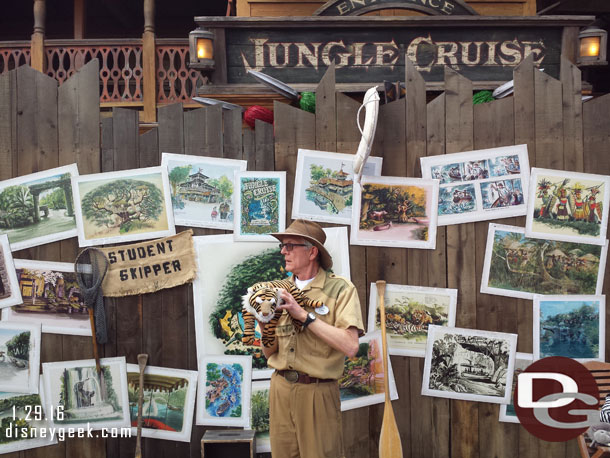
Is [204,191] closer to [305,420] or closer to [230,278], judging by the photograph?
[230,278]

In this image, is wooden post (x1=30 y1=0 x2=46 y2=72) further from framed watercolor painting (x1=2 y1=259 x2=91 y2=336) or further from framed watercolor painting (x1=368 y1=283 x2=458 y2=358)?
framed watercolor painting (x1=368 y1=283 x2=458 y2=358)

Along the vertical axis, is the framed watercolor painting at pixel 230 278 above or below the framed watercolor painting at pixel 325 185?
below

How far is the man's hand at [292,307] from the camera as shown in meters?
3.56

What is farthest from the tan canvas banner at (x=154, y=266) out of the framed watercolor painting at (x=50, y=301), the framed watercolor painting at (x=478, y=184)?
the framed watercolor painting at (x=478, y=184)

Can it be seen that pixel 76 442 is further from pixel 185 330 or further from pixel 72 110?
pixel 72 110

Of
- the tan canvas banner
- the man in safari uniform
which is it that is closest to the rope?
the tan canvas banner

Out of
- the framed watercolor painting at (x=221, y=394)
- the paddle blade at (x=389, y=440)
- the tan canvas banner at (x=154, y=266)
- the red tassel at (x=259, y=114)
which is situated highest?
the red tassel at (x=259, y=114)

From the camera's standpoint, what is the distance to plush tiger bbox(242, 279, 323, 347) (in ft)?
11.6

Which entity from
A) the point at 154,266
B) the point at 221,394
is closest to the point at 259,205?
the point at 154,266

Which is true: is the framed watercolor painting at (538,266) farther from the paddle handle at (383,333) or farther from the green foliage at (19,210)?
the green foliage at (19,210)

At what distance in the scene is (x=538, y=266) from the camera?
16.7 feet

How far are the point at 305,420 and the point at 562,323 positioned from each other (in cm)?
245

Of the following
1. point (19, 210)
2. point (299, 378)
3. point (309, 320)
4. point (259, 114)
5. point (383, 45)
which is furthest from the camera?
point (383, 45)

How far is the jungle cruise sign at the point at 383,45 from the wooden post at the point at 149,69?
153 inches
